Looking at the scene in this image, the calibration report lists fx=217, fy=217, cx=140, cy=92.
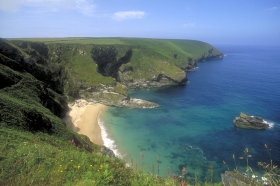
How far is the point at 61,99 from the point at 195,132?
41365 mm

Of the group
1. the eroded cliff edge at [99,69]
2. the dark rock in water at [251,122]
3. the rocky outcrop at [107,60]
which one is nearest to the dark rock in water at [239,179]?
the dark rock in water at [251,122]

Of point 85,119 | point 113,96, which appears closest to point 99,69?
point 113,96

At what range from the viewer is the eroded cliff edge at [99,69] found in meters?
78.4

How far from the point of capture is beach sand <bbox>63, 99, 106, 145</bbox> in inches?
2171

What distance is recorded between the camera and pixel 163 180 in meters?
10.2

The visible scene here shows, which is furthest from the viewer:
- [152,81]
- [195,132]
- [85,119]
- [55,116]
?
[152,81]

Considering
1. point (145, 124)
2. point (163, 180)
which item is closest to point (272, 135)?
point (145, 124)

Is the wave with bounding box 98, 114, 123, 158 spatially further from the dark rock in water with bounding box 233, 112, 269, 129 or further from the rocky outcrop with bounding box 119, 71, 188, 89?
the rocky outcrop with bounding box 119, 71, 188, 89

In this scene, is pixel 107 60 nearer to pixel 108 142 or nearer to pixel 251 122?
pixel 108 142

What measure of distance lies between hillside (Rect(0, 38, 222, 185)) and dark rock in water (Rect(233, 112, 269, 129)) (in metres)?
30.9

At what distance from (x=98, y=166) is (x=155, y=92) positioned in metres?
91.1

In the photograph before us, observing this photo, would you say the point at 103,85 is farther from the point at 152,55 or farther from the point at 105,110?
the point at 152,55

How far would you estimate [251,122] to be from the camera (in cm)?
6084

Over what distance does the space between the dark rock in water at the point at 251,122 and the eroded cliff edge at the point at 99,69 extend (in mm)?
28582
